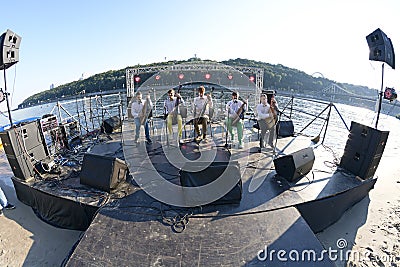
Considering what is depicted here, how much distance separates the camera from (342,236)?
3.85 m

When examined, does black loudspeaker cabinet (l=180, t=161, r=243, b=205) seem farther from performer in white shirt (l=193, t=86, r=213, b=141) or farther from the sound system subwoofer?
the sound system subwoofer

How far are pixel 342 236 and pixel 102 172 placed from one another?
13.8 feet

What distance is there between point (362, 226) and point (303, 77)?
1302 inches

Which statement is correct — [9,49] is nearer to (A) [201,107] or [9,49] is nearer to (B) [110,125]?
(B) [110,125]

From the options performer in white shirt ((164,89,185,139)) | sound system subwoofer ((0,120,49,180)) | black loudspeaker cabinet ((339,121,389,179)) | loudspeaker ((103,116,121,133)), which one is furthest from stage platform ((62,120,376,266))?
loudspeaker ((103,116,121,133))

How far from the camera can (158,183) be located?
4.30 meters

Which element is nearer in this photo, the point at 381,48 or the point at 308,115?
the point at 381,48

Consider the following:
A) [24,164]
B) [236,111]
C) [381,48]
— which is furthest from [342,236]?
[24,164]

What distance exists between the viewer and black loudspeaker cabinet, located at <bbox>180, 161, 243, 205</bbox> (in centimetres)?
358

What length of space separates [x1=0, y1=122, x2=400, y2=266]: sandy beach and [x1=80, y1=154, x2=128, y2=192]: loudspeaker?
952 mm

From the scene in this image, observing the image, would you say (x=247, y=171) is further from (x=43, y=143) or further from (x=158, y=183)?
(x=43, y=143)

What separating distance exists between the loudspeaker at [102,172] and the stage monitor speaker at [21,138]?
1455mm

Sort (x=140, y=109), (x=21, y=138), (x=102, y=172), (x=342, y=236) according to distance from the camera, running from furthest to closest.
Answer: (x=140, y=109), (x=21, y=138), (x=102, y=172), (x=342, y=236)

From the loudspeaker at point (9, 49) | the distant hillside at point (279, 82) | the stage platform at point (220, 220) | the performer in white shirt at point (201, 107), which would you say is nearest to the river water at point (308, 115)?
the loudspeaker at point (9, 49)
